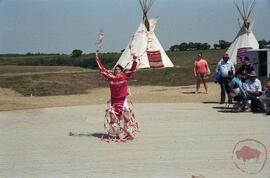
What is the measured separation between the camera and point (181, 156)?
809 cm

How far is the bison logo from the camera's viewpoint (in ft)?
23.5

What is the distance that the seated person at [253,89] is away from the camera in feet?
44.6

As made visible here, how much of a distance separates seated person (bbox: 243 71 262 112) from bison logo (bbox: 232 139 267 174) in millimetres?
4342

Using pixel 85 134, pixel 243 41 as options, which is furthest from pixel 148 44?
pixel 85 134

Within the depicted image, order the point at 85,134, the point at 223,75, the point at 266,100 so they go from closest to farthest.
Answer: the point at 85,134
the point at 266,100
the point at 223,75

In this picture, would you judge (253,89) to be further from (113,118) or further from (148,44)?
(148,44)

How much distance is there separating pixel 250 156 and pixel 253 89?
628 cm

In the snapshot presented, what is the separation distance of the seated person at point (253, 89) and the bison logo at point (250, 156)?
171 inches

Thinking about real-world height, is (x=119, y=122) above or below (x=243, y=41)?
below

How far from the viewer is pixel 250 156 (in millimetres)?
7719

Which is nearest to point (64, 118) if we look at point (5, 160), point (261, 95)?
point (261, 95)

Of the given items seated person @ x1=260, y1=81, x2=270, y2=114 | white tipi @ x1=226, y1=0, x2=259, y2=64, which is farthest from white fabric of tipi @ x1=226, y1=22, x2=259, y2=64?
seated person @ x1=260, y1=81, x2=270, y2=114

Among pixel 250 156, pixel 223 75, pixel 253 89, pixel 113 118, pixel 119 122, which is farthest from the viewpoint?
pixel 223 75

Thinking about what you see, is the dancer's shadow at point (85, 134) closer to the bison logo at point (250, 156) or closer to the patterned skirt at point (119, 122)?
the patterned skirt at point (119, 122)
